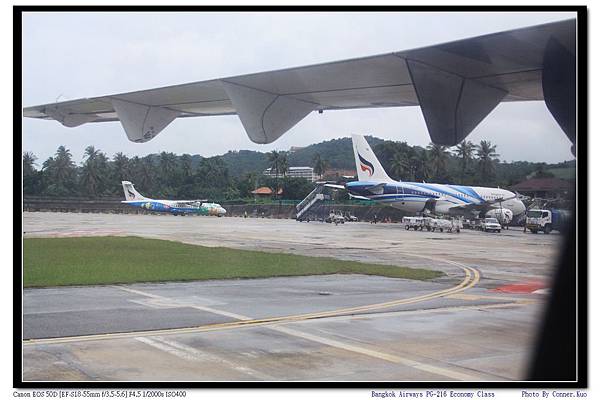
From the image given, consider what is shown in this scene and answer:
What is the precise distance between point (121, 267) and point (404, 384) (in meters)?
4.56

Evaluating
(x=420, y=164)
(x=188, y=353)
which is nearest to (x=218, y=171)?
(x=188, y=353)

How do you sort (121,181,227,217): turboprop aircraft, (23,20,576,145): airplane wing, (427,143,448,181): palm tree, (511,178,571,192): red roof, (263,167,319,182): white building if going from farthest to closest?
(121,181,227,217): turboprop aircraft, (263,167,319,182): white building, (427,143,448,181): palm tree, (511,178,571,192): red roof, (23,20,576,145): airplane wing

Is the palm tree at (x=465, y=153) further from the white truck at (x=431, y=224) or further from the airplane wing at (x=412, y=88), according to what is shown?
the white truck at (x=431, y=224)

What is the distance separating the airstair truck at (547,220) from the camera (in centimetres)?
439

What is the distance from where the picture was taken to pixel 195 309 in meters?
7.77

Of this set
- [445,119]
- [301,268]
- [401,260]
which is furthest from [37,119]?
[401,260]

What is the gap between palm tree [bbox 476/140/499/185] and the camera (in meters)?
5.07

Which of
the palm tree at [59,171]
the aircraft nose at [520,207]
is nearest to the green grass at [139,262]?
the palm tree at [59,171]

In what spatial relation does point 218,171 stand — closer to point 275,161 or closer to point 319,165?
point 275,161

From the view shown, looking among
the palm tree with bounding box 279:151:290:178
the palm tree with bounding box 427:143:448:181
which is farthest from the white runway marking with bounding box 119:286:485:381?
the palm tree with bounding box 427:143:448:181

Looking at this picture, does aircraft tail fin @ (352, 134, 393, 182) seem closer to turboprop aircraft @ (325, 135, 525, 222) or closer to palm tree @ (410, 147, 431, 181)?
turboprop aircraft @ (325, 135, 525, 222)

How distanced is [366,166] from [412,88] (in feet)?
6.25

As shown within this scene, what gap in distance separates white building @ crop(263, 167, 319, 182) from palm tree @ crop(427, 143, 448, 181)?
126cm

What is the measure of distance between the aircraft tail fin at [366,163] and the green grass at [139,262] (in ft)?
7.33
